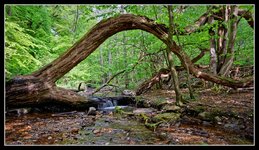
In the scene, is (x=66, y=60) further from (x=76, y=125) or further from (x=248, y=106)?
(x=248, y=106)

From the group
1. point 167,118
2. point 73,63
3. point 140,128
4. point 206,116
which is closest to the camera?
point 140,128

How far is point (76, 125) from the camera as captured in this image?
4867mm

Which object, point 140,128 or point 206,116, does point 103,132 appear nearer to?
point 140,128

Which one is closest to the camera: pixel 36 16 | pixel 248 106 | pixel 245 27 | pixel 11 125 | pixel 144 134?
pixel 144 134

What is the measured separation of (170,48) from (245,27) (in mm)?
8330

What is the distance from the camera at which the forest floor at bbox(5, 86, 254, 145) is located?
3752mm

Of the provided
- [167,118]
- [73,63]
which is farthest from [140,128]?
[73,63]

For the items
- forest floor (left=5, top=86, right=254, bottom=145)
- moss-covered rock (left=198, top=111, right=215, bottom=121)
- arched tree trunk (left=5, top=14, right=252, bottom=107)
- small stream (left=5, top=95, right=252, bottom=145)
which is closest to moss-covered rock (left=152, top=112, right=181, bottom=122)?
forest floor (left=5, top=86, right=254, bottom=145)

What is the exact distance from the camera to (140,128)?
4621 millimetres

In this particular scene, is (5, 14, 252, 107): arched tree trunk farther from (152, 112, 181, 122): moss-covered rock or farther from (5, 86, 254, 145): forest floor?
(152, 112, 181, 122): moss-covered rock

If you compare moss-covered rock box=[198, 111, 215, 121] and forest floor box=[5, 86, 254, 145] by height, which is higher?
moss-covered rock box=[198, 111, 215, 121]

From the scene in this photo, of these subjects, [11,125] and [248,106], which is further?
[248,106]

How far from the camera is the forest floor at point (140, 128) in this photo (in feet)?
12.3
